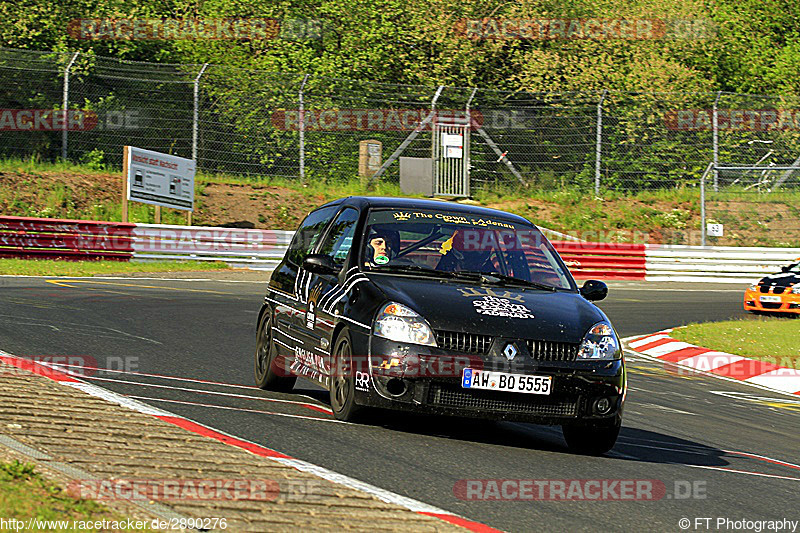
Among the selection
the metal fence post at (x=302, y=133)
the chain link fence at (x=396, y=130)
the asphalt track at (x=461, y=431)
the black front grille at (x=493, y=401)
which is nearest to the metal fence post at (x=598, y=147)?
the chain link fence at (x=396, y=130)

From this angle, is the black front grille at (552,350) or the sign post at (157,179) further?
the sign post at (157,179)

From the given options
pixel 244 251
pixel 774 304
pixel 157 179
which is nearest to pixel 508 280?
pixel 774 304

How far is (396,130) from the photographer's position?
32.3 m

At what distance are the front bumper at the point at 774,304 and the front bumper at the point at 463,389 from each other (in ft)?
46.9

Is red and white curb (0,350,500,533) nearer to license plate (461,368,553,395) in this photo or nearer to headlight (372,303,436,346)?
headlight (372,303,436,346)

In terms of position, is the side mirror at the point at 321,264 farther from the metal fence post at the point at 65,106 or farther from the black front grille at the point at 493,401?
the metal fence post at the point at 65,106

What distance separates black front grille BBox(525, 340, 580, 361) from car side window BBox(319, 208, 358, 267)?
66.5 inches

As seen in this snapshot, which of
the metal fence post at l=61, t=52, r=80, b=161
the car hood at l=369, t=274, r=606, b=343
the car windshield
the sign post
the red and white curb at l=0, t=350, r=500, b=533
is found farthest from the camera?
the metal fence post at l=61, t=52, r=80, b=161

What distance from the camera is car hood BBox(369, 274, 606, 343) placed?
7.29 meters

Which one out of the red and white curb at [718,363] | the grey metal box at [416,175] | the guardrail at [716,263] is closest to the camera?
the red and white curb at [718,363]

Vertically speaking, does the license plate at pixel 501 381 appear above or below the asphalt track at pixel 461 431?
above

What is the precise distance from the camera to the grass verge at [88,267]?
21456 millimetres

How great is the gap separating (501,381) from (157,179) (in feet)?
72.4

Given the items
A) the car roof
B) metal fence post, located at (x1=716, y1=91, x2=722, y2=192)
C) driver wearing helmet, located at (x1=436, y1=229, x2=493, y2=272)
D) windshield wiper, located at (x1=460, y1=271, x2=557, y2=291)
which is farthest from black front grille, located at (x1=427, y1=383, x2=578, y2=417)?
metal fence post, located at (x1=716, y1=91, x2=722, y2=192)
